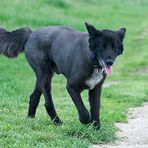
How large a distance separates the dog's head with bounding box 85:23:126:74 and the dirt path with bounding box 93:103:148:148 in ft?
3.49

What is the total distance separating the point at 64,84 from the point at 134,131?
581cm

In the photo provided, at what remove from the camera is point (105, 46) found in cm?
920

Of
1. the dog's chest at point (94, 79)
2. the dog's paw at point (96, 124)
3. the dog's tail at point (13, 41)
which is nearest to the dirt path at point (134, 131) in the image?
the dog's paw at point (96, 124)

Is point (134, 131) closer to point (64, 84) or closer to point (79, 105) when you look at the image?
point (79, 105)

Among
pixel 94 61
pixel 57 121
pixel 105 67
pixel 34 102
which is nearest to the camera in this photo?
pixel 105 67

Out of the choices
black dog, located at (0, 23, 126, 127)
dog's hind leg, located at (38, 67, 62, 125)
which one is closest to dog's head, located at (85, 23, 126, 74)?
black dog, located at (0, 23, 126, 127)

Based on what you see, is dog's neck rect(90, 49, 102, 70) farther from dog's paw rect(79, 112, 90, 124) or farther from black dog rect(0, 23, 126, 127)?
dog's paw rect(79, 112, 90, 124)

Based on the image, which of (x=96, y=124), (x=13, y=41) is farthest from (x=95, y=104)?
(x=13, y=41)

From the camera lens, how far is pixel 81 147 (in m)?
8.42

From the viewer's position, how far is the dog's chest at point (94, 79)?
9531 mm

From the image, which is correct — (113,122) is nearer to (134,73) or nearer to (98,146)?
(98,146)

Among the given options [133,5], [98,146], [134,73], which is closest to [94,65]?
[98,146]

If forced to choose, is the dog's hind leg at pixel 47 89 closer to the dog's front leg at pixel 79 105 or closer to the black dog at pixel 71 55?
the black dog at pixel 71 55

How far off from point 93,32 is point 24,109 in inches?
123
